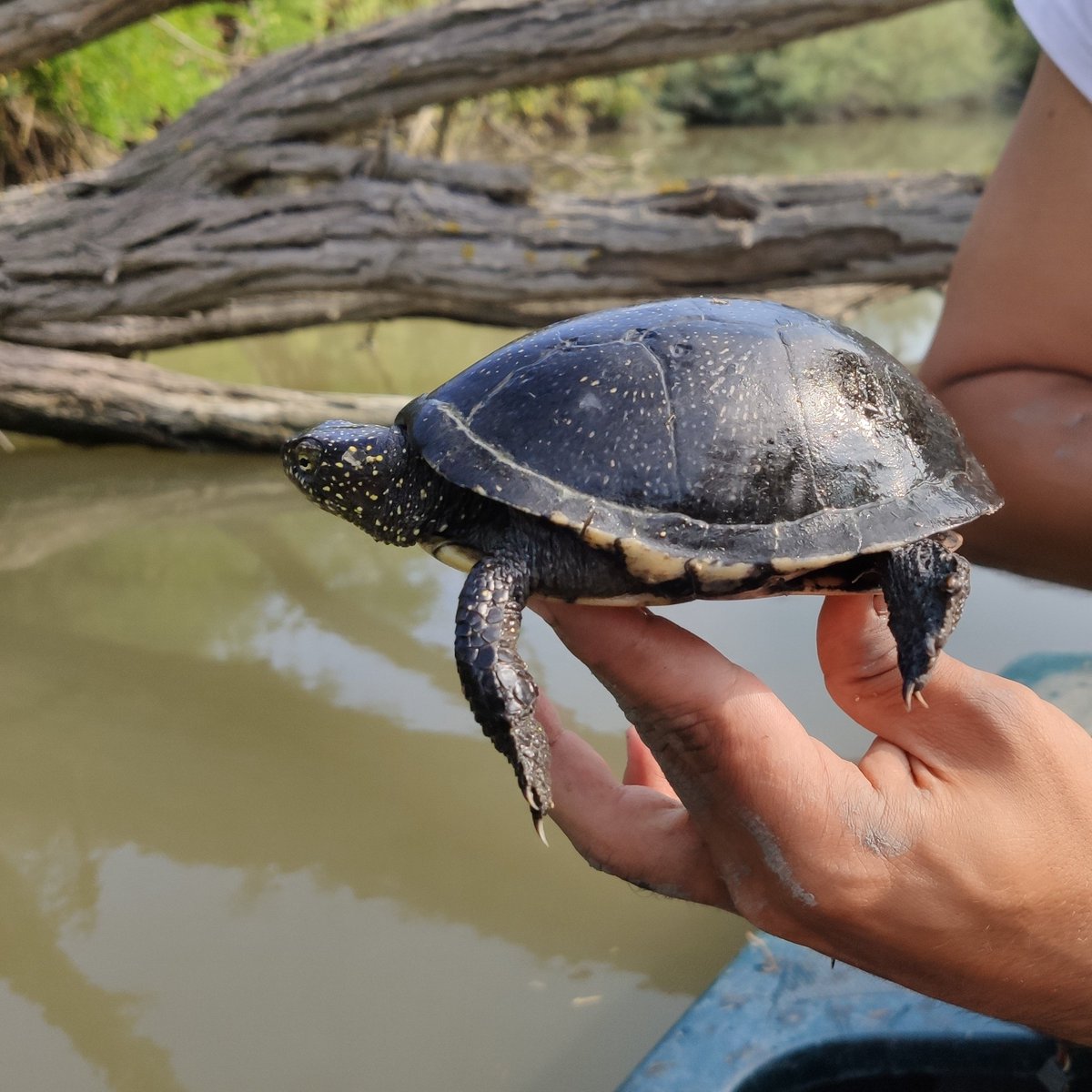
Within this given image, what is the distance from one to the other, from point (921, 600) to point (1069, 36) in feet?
2.82

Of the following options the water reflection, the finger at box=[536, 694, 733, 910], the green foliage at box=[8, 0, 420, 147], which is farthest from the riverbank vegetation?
the finger at box=[536, 694, 733, 910]

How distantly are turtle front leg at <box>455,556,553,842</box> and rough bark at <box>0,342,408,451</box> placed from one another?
2.23 meters

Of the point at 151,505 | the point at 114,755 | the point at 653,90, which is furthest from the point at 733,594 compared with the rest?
the point at 653,90

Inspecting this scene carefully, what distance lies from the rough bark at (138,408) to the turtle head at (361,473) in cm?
190

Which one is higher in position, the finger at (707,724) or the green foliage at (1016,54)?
the finger at (707,724)

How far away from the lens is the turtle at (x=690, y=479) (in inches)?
44.6

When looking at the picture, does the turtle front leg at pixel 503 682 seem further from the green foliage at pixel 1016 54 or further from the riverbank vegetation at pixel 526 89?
the green foliage at pixel 1016 54

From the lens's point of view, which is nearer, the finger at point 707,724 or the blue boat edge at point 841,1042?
the finger at point 707,724

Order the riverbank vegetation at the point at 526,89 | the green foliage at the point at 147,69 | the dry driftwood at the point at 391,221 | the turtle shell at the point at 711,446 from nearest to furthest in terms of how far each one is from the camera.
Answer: the turtle shell at the point at 711,446
the dry driftwood at the point at 391,221
the green foliage at the point at 147,69
the riverbank vegetation at the point at 526,89

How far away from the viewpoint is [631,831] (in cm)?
112

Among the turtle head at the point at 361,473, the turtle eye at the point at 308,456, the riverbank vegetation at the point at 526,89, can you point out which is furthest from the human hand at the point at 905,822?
the riverbank vegetation at the point at 526,89

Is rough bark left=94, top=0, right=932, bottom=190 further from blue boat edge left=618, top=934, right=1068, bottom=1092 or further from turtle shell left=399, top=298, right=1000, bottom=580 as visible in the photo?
blue boat edge left=618, top=934, right=1068, bottom=1092

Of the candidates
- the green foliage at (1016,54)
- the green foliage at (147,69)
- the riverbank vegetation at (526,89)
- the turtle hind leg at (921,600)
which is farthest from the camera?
the green foliage at (1016,54)

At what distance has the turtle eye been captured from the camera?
1.40 meters
